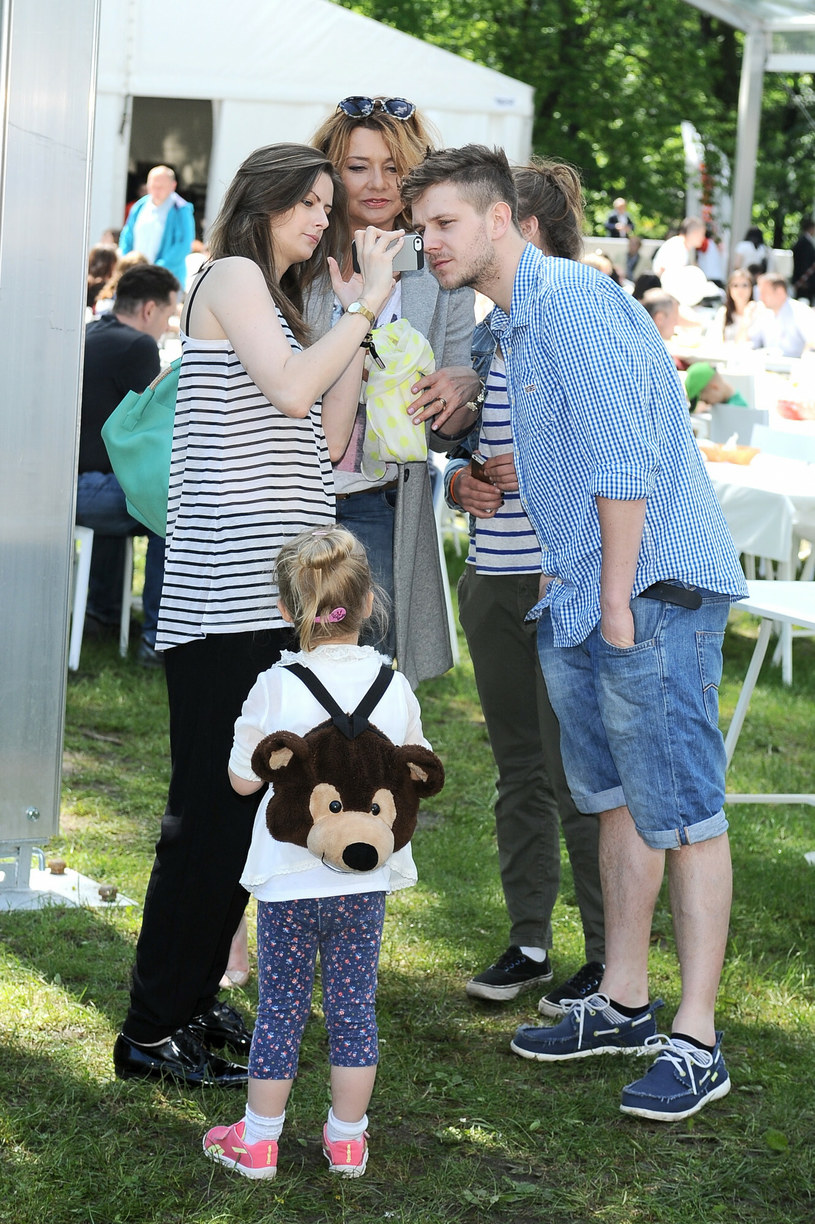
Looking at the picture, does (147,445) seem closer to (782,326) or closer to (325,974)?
(325,974)

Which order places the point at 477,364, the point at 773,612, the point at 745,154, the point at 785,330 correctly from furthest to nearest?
the point at 745,154, the point at 785,330, the point at 773,612, the point at 477,364

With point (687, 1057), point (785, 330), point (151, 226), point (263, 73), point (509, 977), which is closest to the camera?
point (687, 1057)

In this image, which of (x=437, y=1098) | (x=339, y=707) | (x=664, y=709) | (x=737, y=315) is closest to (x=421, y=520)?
(x=664, y=709)

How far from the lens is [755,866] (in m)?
4.66

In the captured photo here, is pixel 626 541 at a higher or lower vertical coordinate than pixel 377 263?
lower

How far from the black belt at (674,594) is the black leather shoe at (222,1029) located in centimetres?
131

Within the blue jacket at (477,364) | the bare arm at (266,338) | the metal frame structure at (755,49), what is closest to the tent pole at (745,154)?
the metal frame structure at (755,49)

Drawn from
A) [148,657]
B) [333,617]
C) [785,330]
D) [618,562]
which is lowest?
[148,657]

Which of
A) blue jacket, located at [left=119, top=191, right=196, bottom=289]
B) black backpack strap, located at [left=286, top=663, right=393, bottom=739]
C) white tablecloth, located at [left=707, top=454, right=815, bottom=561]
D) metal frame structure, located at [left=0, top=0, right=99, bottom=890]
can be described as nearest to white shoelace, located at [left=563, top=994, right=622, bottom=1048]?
black backpack strap, located at [left=286, top=663, right=393, bottom=739]

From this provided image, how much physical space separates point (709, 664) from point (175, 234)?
385 inches

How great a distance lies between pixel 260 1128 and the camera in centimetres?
266

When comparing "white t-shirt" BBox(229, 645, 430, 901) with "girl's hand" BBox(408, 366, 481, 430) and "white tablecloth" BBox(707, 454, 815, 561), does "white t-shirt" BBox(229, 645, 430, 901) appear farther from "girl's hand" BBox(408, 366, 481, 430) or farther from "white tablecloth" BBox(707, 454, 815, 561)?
"white tablecloth" BBox(707, 454, 815, 561)

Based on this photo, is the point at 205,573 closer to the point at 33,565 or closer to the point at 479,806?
the point at 33,565

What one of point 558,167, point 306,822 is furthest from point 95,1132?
point 558,167
